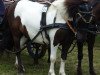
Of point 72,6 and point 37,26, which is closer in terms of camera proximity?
point 72,6

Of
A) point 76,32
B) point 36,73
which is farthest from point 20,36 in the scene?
point 76,32

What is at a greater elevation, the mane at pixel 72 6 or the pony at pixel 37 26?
the mane at pixel 72 6

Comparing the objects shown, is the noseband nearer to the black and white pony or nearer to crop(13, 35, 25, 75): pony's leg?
the black and white pony

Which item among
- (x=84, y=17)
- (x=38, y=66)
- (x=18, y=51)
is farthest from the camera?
(x=38, y=66)

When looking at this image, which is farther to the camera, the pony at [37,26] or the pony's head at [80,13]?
the pony at [37,26]

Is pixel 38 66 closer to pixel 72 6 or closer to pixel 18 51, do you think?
pixel 18 51

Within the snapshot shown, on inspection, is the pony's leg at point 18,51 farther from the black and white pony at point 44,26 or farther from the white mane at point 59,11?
the white mane at point 59,11

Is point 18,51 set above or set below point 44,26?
below

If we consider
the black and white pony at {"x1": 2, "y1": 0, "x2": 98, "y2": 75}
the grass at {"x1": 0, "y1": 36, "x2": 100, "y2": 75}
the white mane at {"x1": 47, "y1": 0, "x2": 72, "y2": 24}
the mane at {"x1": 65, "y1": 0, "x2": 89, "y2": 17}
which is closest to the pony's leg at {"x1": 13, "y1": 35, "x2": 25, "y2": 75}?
the black and white pony at {"x1": 2, "y1": 0, "x2": 98, "y2": 75}

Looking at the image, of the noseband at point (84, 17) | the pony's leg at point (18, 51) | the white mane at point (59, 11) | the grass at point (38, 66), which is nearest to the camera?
the noseband at point (84, 17)

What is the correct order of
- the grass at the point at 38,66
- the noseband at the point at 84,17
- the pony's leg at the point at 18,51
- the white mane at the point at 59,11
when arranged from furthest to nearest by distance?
the grass at the point at 38,66 → the pony's leg at the point at 18,51 → the white mane at the point at 59,11 → the noseband at the point at 84,17

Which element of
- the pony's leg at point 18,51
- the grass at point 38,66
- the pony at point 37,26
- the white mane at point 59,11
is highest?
the white mane at point 59,11

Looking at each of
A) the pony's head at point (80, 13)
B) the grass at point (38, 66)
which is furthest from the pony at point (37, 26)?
the grass at point (38, 66)

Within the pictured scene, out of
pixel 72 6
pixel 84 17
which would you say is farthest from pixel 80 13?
pixel 72 6
